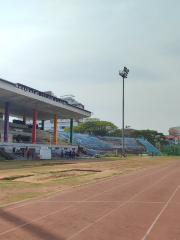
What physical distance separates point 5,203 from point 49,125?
108 metres

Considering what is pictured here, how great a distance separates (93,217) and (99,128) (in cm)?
7416

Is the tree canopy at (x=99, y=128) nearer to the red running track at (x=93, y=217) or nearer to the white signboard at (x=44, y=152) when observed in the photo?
the white signboard at (x=44, y=152)

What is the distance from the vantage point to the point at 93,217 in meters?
7.21

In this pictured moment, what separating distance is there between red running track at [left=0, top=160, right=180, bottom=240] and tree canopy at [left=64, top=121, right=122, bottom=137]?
6740 cm

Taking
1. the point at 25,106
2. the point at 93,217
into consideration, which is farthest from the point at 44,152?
the point at 93,217

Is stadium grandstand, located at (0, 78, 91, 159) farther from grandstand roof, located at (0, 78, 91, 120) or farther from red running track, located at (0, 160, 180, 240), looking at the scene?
red running track, located at (0, 160, 180, 240)

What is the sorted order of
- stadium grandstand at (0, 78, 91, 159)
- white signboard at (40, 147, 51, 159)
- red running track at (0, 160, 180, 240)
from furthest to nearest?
white signboard at (40, 147, 51, 159) < stadium grandstand at (0, 78, 91, 159) < red running track at (0, 160, 180, 240)

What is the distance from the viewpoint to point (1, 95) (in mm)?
37062

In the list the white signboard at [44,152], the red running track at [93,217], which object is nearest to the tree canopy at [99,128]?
the white signboard at [44,152]

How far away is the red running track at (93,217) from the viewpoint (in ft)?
19.0

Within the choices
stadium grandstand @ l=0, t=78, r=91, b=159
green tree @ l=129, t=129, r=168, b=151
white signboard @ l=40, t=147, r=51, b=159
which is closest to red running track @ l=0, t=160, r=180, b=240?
white signboard @ l=40, t=147, r=51, b=159

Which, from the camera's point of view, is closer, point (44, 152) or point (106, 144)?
point (44, 152)

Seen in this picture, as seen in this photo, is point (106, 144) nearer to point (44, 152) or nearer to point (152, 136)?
point (152, 136)

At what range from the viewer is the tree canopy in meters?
78.2
